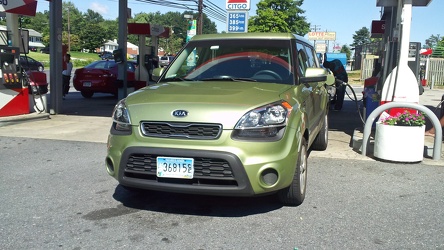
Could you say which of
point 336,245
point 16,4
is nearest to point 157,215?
point 336,245

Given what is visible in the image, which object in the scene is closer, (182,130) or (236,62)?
(182,130)

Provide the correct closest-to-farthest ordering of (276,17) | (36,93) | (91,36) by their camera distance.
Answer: (36,93) < (276,17) < (91,36)

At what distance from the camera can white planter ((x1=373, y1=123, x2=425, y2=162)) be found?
6.03 metres

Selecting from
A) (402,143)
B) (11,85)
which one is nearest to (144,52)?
(11,85)

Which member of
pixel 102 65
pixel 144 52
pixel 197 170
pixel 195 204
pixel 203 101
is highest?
pixel 144 52

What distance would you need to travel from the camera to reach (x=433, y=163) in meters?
6.24

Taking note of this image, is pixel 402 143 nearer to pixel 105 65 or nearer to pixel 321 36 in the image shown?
pixel 105 65

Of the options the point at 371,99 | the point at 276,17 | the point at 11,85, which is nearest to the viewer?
the point at 371,99

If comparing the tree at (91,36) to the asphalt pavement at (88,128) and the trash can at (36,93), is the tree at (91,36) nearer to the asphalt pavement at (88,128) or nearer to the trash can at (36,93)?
the asphalt pavement at (88,128)

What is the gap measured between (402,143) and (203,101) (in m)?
3.68

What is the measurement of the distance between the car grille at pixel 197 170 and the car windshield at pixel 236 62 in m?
1.41

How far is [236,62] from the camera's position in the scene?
4.86 meters

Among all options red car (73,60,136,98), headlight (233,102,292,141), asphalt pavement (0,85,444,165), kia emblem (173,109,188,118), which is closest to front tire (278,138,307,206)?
headlight (233,102,292,141)

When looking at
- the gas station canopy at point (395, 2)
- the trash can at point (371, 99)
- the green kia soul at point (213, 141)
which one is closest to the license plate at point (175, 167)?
the green kia soul at point (213, 141)
